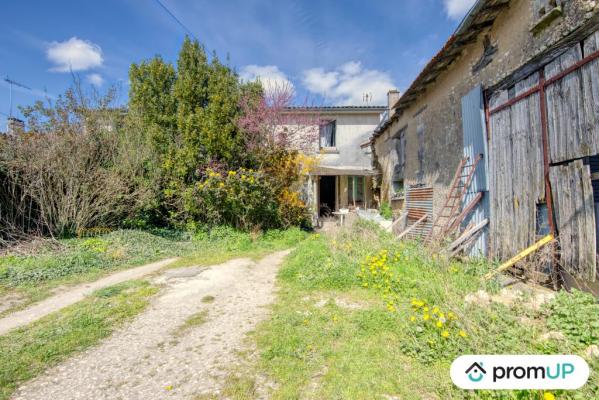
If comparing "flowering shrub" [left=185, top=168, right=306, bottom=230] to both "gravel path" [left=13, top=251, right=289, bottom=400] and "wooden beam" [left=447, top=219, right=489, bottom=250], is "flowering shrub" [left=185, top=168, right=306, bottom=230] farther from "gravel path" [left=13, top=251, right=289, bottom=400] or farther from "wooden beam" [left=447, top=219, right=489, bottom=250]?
"wooden beam" [left=447, top=219, right=489, bottom=250]

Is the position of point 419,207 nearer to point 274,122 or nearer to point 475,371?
point 274,122

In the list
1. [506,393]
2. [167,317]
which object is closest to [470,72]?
[506,393]

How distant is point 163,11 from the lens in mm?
8625

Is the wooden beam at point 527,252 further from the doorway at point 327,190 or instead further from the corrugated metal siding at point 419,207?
the doorway at point 327,190

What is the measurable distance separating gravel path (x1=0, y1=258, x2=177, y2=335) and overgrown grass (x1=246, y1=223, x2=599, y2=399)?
132 inches

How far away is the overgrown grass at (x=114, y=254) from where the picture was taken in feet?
19.6

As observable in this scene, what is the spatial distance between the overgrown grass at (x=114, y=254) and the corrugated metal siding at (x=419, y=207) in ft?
12.3

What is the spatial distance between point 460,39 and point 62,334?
8564 mm

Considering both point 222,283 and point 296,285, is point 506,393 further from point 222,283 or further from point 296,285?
point 222,283

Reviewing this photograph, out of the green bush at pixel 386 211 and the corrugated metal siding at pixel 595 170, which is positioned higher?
the corrugated metal siding at pixel 595 170

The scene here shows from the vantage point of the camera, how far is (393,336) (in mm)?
3355

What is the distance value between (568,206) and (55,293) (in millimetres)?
8376

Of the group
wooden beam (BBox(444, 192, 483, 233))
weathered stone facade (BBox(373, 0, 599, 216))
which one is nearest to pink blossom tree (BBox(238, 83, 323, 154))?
weathered stone facade (BBox(373, 0, 599, 216))

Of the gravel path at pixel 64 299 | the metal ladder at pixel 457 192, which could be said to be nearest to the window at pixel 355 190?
the metal ladder at pixel 457 192
